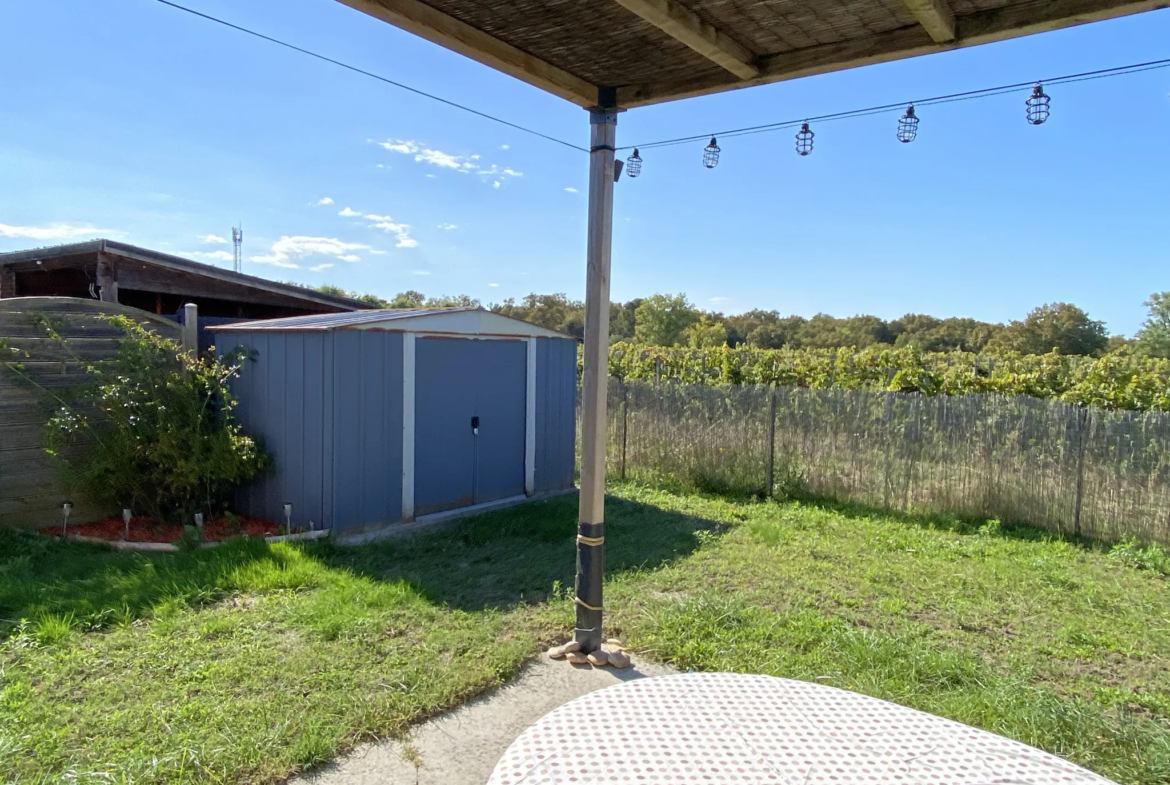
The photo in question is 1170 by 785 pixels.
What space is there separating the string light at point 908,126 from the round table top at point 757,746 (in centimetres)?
286

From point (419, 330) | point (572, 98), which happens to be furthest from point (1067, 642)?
point (419, 330)

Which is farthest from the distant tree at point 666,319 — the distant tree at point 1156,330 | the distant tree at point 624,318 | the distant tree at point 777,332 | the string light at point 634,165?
the string light at point 634,165

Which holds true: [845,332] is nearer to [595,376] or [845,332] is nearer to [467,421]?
[467,421]

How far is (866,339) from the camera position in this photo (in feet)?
134

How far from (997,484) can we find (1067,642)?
3118mm

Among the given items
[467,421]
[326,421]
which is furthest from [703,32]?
[467,421]

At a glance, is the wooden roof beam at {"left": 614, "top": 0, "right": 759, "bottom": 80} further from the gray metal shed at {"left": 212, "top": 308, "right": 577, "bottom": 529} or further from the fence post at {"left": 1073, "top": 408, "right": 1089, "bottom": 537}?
the fence post at {"left": 1073, "top": 408, "right": 1089, "bottom": 537}

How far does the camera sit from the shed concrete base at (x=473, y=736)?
2.41 meters

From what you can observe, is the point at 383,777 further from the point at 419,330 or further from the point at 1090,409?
the point at 1090,409

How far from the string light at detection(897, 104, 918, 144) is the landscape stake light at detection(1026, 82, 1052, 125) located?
0.56m

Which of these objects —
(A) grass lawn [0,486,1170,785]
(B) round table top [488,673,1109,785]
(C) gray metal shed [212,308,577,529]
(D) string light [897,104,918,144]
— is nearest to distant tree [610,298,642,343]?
(C) gray metal shed [212,308,577,529]

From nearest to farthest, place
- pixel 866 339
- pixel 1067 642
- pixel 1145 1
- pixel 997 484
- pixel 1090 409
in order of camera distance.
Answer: pixel 1145 1, pixel 1067 642, pixel 1090 409, pixel 997 484, pixel 866 339

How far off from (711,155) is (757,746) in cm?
324

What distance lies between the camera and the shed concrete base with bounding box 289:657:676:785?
241 centimetres
